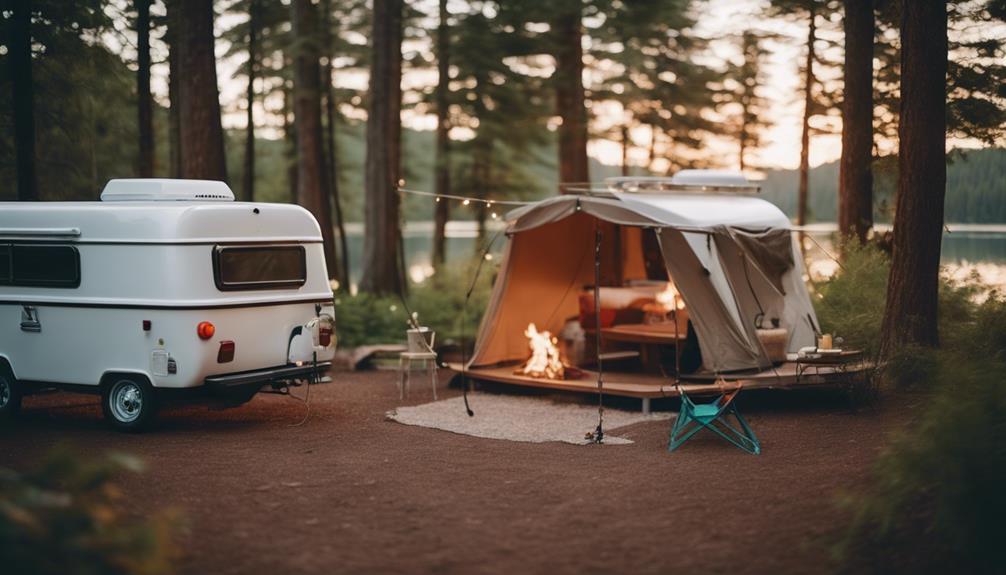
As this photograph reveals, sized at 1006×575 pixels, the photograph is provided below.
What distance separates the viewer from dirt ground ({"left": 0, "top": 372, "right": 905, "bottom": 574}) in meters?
5.93

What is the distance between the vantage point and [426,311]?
20109mm

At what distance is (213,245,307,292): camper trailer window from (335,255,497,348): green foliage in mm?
5153

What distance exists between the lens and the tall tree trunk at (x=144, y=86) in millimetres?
16750

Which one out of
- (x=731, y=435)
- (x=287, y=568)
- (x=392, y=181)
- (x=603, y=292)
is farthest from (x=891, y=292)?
(x=392, y=181)

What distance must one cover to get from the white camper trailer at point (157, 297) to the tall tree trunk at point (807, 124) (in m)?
14.2

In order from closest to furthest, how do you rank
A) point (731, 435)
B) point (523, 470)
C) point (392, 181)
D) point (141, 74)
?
1. point (523, 470)
2. point (731, 435)
3. point (141, 74)
4. point (392, 181)

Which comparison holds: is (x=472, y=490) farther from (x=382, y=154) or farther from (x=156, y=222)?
(x=382, y=154)

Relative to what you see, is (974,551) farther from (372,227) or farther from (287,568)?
(372,227)

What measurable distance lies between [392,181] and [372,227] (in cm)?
94

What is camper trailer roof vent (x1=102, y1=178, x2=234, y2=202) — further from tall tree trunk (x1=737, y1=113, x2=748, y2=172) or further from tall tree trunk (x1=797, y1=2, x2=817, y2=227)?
tall tree trunk (x1=737, y1=113, x2=748, y2=172)

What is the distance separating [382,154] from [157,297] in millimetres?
9630

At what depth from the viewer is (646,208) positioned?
11844mm

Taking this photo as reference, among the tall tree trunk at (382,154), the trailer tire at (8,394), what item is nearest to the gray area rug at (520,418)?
the trailer tire at (8,394)

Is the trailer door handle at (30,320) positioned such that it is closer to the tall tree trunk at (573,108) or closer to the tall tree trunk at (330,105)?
the tall tree trunk at (573,108)
